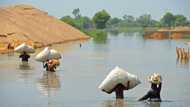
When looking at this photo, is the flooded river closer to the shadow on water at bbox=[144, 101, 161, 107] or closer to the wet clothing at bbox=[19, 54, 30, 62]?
the shadow on water at bbox=[144, 101, 161, 107]

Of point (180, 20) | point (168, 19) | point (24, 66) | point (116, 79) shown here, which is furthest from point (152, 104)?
point (168, 19)

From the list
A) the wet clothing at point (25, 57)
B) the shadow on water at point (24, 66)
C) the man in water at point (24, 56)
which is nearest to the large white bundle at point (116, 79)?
the shadow on water at point (24, 66)

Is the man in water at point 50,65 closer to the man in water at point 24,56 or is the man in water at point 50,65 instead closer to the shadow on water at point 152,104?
the man in water at point 24,56

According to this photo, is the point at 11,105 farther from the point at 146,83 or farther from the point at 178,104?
the point at 146,83

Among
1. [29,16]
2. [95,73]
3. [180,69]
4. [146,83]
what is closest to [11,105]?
[146,83]

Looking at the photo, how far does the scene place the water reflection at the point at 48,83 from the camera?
802 inches

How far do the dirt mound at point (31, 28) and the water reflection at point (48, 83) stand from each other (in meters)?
26.2

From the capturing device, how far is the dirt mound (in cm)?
6719

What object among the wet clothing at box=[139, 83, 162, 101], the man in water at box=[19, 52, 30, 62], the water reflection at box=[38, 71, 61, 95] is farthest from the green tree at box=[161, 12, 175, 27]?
the wet clothing at box=[139, 83, 162, 101]

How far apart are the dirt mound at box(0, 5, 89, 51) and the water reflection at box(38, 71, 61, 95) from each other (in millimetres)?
26209

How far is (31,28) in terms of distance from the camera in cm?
8369

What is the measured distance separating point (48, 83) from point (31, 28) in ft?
203

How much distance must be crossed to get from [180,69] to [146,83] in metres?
8.44

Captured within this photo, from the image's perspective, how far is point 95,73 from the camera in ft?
89.5
